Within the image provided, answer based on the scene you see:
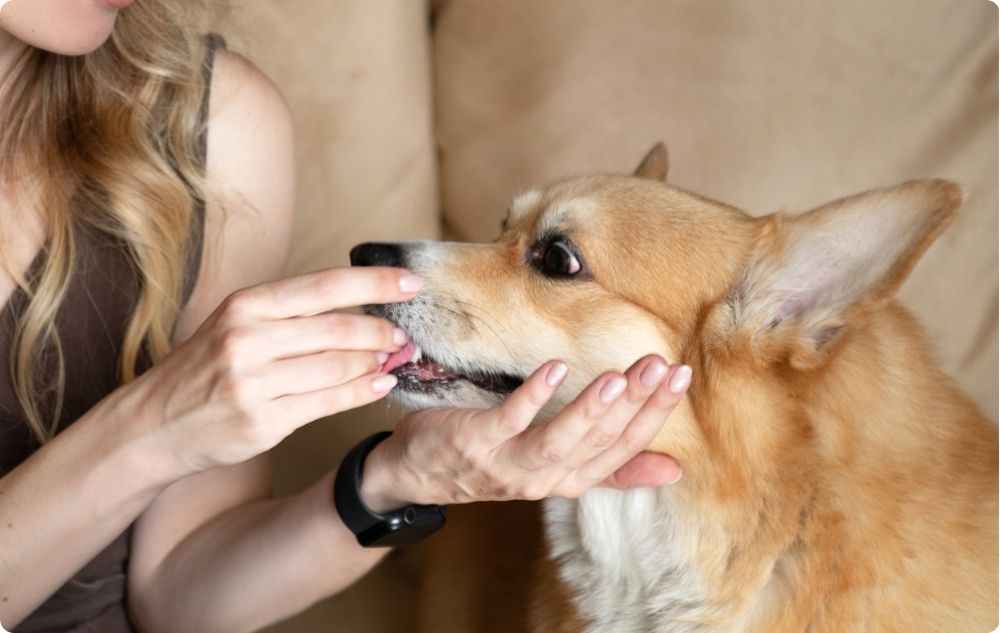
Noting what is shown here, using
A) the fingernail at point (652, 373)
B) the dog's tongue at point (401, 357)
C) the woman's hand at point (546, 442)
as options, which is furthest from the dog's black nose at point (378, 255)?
the fingernail at point (652, 373)

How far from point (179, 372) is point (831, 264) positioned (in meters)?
0.65

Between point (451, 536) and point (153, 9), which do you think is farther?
point (451, 536)

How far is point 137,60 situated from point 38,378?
17.6 inches

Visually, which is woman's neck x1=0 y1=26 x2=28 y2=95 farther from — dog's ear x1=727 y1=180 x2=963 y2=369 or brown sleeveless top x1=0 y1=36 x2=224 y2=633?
dog's ear x1=727 y1=180 x2=963 y2=369

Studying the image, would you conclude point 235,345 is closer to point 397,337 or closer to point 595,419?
point 397,337

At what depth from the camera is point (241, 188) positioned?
1418mm

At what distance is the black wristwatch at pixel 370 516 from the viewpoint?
46.3 inches

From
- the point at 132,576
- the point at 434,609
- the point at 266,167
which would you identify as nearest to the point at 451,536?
the point at 434,609

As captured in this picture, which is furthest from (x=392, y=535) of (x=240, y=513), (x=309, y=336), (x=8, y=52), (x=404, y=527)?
(x=8, y=52)

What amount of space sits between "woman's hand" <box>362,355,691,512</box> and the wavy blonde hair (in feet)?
1.47

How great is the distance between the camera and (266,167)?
144 cm

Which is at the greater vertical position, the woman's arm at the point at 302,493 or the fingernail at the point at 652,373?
the fingernail at the point at 652,373

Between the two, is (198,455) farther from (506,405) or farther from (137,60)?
(137,60)

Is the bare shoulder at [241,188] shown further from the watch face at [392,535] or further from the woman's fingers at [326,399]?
the woman's fingers at [326,399]
